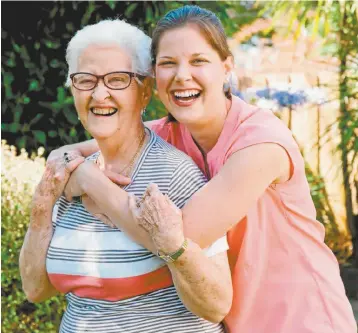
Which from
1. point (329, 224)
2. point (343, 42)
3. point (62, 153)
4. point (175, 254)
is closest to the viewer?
point (175, 254)

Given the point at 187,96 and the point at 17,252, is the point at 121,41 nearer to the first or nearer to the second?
the point at 187,96

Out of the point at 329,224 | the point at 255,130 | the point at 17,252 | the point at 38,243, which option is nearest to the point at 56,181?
the point at 38,243

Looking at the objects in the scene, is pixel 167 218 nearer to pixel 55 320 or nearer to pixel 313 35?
pixel 55 320

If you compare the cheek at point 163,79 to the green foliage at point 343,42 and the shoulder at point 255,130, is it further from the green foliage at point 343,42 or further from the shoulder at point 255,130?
the green foliage at point 343,42

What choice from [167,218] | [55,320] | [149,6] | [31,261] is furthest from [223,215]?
[149,6]

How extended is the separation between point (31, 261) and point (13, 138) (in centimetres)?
294

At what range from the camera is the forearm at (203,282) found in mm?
2070

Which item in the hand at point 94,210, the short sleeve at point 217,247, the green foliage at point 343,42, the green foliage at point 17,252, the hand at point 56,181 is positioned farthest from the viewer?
the green foliage at point 343,42

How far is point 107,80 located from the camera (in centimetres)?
230

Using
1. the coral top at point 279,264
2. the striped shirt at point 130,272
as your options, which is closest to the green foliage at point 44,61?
the striped shirt at point 130,272

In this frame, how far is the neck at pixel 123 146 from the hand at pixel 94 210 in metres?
0.12

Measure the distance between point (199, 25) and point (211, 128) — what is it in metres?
0.30

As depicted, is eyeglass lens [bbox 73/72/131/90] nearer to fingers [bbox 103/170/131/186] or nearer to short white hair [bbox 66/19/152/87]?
short white hair [bbox 66/19/152/87]

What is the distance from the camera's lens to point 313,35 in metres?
6.28
